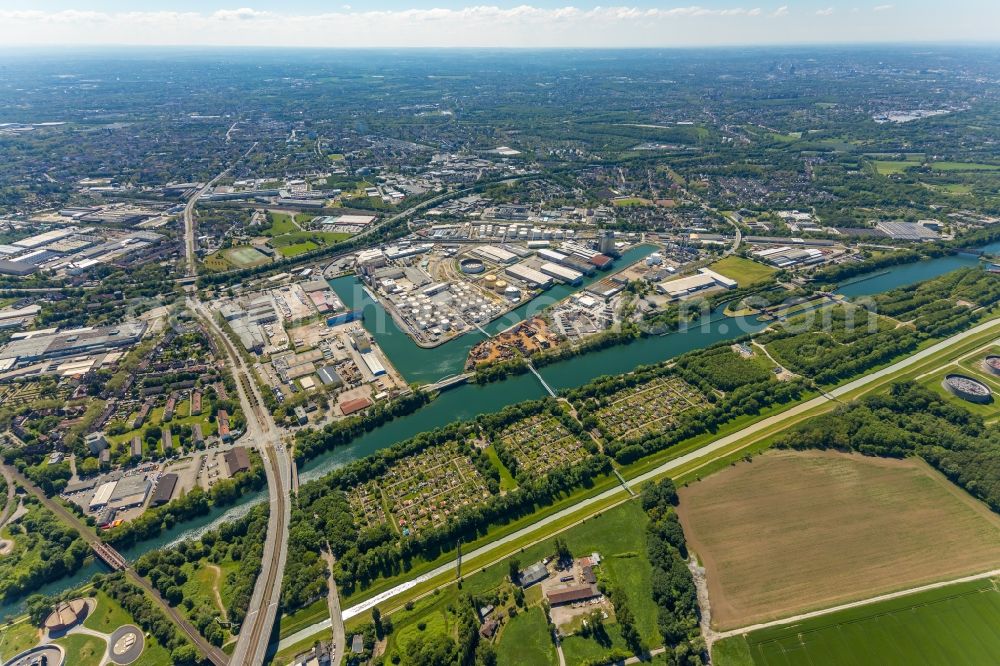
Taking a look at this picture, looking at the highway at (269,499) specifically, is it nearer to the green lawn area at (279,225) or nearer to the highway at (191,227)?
the highway at (191,227)

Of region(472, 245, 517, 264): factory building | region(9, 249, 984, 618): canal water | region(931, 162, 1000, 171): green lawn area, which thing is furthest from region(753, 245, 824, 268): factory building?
region(931, 162, 1000, 171): green lawn area

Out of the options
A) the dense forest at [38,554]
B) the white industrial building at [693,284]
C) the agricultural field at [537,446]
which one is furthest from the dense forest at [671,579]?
the dense forest at [38,554]

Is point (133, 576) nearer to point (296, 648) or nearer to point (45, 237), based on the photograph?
point (296, 648)

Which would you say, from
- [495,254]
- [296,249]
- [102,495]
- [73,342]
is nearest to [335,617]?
[102,495]

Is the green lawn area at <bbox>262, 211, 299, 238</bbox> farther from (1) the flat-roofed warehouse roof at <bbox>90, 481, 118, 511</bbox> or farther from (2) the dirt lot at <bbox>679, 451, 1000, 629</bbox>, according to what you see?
(2) the dirt lot at <bbox>679, 451, 1000, 629</bbox>

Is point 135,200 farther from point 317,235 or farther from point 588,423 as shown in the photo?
point 588,423

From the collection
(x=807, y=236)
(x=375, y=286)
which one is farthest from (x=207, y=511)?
(x=807, y=236)
